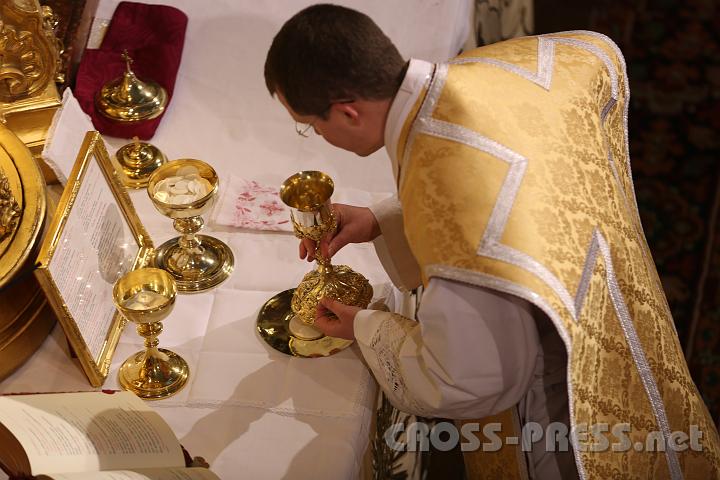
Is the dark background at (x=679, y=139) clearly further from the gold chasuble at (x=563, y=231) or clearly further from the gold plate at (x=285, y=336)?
the gold plate at (x=285, y=336)

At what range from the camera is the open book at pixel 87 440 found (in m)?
1.13

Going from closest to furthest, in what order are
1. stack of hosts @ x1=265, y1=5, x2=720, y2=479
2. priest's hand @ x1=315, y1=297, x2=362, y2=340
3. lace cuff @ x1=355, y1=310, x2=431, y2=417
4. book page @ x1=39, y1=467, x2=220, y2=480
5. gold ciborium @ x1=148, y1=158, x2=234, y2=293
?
book page @ x1=39, y1=467, x2=220, y2=480 → stack of hosts @ x1=265, y1=5, x2=720, y2=479 → lace cuff @ x1=355, y1=310, x2=431, y2=417 → priest's hand @ x1=315, y1=297, x2=362, y2=340 → gold ciborium @ x1=148, y1=158, x2=234, y2=293

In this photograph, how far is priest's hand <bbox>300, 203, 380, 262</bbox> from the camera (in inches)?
64.1

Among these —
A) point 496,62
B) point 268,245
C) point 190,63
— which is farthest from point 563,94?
point 190,63

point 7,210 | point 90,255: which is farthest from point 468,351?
point 7,210

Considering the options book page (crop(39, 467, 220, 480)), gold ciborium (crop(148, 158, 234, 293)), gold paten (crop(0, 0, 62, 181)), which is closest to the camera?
book page (crop(39, 467, 220, 480))

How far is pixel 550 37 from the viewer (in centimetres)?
146

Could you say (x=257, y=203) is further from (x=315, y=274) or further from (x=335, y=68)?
(x=335, y=68)

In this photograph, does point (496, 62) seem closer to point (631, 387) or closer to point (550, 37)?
point (550, 37)

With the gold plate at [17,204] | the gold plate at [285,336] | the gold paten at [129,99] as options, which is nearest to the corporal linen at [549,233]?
the gold plate at [285,336]

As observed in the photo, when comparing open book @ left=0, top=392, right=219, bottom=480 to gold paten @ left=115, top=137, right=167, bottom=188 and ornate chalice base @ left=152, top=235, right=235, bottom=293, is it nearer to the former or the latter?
ornate chalice base @ left=152, top=235, right=235, bottom=293

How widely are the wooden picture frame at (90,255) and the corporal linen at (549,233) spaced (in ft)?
1.55

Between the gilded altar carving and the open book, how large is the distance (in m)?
0.36

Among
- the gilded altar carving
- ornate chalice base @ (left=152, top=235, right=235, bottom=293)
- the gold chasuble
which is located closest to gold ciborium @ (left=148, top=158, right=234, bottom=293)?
ornate chalice base @ (left=152, top=235, right=235, bottom=293)
